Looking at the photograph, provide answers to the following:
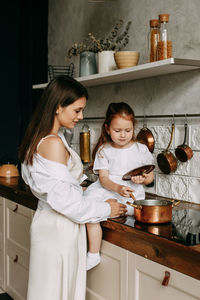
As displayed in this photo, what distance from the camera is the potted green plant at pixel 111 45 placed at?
2561 millimetres

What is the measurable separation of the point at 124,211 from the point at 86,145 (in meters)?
1.18

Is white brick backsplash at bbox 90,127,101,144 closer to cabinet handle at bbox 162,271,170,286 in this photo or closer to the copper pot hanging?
the copper pot hanging

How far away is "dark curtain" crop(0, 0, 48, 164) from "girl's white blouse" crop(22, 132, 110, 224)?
1.78m

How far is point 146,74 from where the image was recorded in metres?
2.34

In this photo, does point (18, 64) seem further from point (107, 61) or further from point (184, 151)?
point (184, 151)

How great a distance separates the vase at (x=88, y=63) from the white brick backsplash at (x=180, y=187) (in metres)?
0.94

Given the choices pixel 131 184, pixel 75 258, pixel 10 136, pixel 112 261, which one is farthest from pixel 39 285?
pixel 10 136

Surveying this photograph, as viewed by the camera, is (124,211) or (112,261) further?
(124,211)

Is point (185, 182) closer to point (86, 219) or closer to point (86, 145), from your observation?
point (86, 219)

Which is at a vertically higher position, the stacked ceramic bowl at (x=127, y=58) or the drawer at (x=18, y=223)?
the stacked ceramic bowl at (x=127, y=58)

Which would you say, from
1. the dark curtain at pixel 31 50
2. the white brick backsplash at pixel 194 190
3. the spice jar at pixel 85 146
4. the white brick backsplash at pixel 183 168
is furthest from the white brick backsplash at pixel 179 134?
the dark curtain at pixel 31 50

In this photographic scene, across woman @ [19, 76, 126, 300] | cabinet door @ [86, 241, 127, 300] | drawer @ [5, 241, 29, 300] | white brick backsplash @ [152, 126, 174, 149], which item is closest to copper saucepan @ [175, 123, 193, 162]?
white brick backsplash @ [152, 126, 174, 149]

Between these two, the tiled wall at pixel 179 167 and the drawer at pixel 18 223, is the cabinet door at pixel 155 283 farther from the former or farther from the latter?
the drawer at pixel 18 223

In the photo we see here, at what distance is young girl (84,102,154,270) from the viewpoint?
6.95ft
